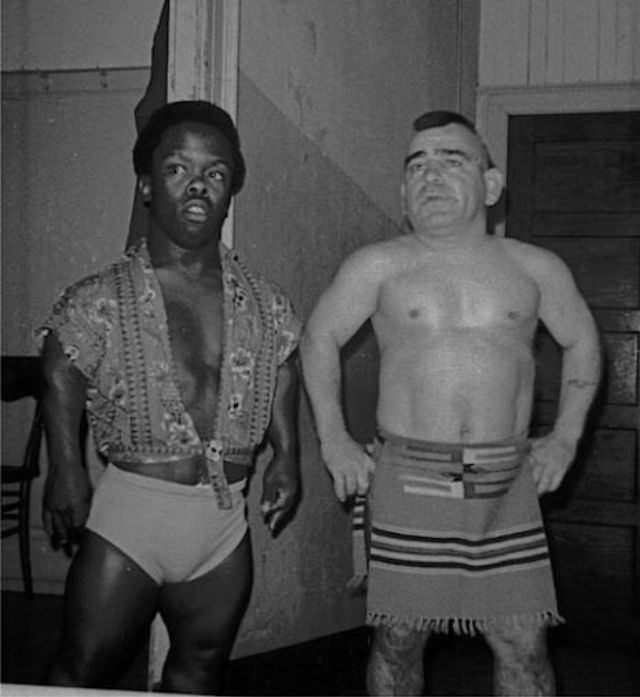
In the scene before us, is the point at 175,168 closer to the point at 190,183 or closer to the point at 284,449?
the point at 190,183

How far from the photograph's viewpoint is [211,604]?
4.30 ft

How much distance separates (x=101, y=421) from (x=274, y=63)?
466 mm

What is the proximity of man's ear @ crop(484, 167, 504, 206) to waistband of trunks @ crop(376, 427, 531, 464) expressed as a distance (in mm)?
265

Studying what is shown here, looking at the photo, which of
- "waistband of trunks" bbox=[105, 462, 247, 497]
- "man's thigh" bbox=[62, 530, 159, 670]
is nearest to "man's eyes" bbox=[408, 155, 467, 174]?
"waistband of trunks" bbox=[105, 462, 247, 497]

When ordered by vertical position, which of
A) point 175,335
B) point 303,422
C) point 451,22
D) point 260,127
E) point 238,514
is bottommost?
point 238,514

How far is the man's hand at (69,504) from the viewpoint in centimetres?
130

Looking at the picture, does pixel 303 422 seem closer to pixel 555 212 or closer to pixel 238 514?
pixel 238 514

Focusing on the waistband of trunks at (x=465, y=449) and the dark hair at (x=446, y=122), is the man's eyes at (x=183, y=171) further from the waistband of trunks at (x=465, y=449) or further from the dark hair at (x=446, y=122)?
the waistband of trunks at (x=465, y=449)

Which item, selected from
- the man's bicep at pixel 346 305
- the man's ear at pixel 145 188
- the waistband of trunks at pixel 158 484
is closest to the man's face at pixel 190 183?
the man's ear at pixel 145 188

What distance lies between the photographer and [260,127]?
4.53ft

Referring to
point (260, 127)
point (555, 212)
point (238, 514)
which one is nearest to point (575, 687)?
point (238, 514)

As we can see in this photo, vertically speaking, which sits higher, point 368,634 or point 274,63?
point 274,63

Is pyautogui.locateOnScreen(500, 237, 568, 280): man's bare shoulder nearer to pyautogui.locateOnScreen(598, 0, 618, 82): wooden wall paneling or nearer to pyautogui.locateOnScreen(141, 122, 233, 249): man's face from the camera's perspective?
pyautogui.locateOnScreen(598, 0, 618, 82): wooden wall paneling

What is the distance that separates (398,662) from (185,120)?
656mm
